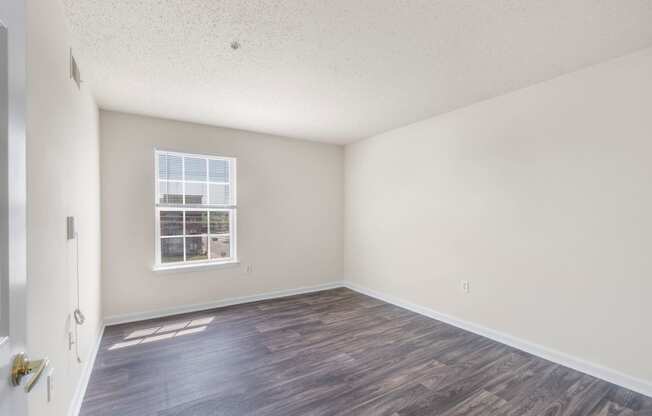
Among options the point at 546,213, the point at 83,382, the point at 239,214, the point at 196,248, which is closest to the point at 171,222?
the point at 196,248

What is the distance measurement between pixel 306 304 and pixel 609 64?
406 cm

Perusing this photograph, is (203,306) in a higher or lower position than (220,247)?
lower

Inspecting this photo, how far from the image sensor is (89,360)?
8.45 ft

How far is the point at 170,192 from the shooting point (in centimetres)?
399

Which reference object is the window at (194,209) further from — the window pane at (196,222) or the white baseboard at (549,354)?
the white baseboard at (549,354)

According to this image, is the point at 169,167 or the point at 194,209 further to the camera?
the point at 194,209

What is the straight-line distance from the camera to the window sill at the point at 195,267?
3.85 metres

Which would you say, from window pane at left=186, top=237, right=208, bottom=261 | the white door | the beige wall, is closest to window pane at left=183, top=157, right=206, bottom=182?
window pane at left=186, top=237, right=208, bottom=261

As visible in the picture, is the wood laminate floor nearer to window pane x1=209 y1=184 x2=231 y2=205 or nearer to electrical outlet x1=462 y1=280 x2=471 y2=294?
electrical outlet x1=462 y1=280 x2=471 y2=294

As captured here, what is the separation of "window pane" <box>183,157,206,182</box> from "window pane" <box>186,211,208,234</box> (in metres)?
0.47

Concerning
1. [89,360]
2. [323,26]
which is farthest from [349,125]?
[89,360]

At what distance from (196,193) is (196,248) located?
75cm

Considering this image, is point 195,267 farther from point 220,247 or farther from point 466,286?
point 466,286

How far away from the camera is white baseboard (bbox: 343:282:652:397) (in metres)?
2.31
